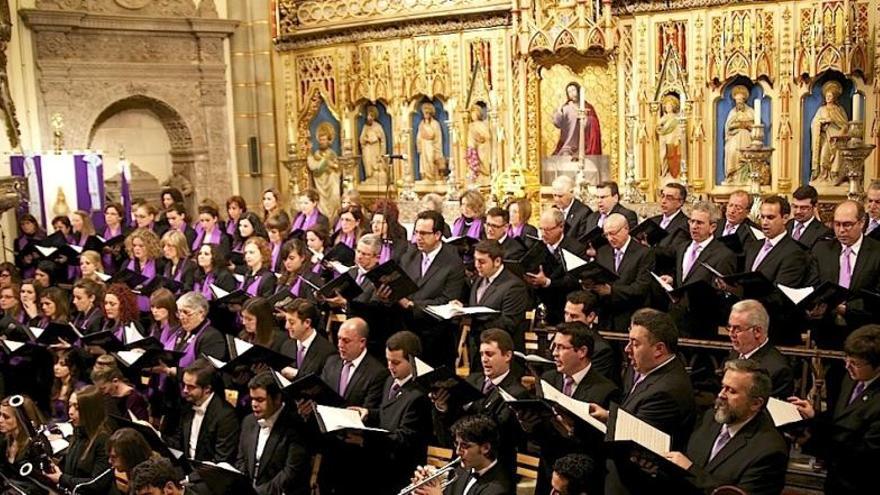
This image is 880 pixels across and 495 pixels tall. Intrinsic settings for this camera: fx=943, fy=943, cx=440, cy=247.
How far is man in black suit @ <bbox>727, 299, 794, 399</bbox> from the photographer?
4.20 metres

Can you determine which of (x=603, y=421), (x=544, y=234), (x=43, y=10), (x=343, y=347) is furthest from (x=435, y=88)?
(x=603, y=421)

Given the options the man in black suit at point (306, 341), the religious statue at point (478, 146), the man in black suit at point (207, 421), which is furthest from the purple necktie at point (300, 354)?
the religious statue at point (478, 146)

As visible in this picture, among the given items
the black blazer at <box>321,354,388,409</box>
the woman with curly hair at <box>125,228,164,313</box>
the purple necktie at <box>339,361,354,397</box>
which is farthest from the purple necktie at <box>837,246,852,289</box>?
the woman with curly hair at <box>125,228,164,313</box>

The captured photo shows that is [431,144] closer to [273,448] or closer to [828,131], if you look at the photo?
[828,131]

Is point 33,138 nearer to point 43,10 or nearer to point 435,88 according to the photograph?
point 43,10

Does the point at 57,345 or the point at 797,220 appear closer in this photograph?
the point at 57,345

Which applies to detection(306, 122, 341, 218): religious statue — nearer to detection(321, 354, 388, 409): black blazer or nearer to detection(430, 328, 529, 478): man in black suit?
detection(321, 354, 388, 409): black blazer

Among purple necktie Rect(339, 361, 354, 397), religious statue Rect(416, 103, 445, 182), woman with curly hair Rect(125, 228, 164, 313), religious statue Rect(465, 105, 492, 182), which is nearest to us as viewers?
purple necktie Rect(339, 361, 354, 397)

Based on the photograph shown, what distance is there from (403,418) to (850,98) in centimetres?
692

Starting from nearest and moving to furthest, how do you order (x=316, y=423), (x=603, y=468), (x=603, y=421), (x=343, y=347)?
(x=603, y=468) < (x=603, y=421) < (x=316, y=423) < (x=343, y=347)

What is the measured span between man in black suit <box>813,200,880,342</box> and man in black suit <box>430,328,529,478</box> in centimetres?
182

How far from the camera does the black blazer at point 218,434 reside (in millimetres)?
4914

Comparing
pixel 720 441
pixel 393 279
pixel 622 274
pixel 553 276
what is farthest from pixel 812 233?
pixel 720 441

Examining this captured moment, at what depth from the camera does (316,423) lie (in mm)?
4438
